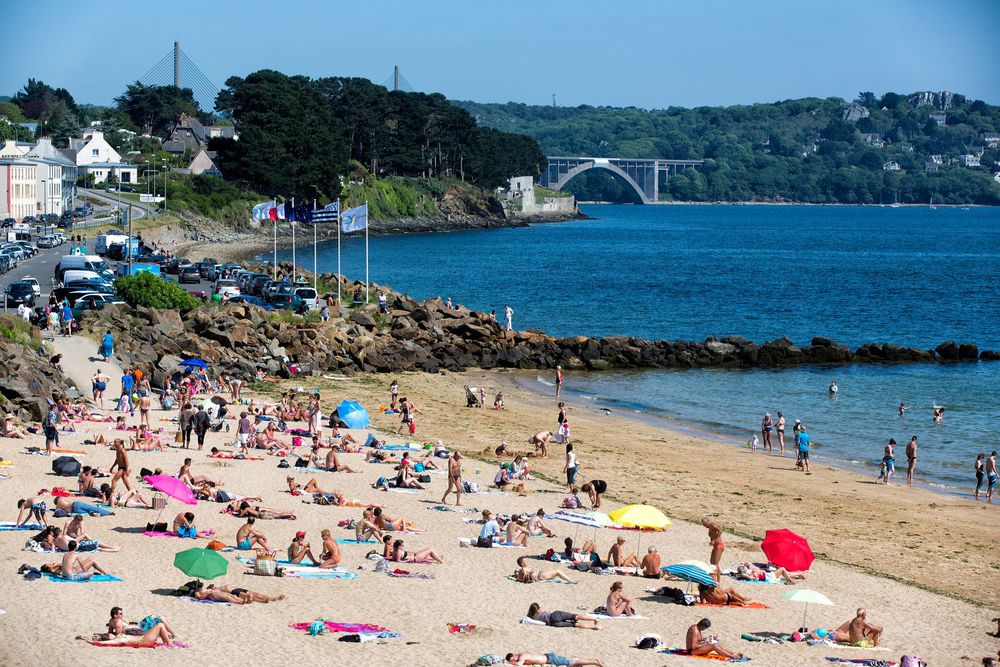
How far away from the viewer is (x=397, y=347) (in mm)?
48562

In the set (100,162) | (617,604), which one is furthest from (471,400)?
(100,162)

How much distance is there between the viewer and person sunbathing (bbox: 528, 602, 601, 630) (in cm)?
1841

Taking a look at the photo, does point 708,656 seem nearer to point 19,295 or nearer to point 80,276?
point 19,295

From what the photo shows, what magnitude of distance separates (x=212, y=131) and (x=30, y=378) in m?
147

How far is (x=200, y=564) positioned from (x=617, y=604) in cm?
621

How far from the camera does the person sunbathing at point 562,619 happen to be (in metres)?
18.4

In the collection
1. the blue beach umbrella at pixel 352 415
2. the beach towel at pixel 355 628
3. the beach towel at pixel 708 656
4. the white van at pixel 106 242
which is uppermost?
the white van at pixel 106 242

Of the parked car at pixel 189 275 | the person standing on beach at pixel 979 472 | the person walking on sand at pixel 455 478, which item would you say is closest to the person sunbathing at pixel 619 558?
the person walking on sand at pixel 455 478

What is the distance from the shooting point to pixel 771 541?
20.8 m

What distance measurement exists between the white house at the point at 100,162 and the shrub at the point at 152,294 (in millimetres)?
86611

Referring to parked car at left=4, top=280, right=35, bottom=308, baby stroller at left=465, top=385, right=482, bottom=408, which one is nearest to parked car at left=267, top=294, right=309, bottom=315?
parked car at left=4, top=280, right=35, bottom=308

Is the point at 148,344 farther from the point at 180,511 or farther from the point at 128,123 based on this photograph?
the point at 128,123

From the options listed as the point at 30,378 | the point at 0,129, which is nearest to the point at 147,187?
the point at 0,129

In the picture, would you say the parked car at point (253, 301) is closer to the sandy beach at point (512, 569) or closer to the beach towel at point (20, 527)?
the sandy beach at point (512, 569)
